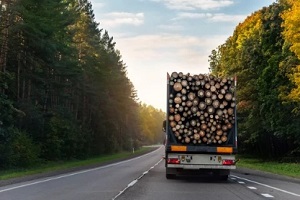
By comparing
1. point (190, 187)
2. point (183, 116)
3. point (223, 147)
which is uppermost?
point (183, 116)

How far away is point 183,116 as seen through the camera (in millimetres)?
18062

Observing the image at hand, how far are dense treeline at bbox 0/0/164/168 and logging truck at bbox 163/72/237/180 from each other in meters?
13.1

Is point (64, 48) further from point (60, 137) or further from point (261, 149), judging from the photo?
point (261, 149)

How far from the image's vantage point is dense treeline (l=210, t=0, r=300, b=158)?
102 ft

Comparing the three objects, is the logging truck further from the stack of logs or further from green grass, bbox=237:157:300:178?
green grass, bbox=237:157:300:178

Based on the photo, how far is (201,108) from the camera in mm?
17984

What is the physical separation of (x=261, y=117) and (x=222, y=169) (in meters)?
23.9

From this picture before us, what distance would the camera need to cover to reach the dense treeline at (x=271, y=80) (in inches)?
1228

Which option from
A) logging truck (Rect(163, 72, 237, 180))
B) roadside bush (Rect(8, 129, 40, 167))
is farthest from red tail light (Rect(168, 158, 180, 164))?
roadside bush (Rect(8, 129, 40, 167))

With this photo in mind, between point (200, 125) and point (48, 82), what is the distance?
2412cm

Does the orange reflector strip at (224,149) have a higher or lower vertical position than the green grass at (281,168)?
higher

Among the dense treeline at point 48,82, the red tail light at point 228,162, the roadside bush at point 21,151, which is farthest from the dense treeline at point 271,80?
the roadside bush at point 21,151

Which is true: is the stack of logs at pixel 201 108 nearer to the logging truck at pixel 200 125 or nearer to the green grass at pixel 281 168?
the logging truck at pixel 200 125

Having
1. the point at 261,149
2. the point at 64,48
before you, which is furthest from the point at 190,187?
the point at 261,149
